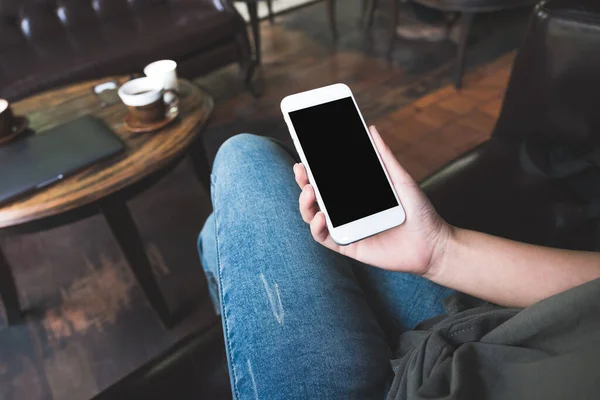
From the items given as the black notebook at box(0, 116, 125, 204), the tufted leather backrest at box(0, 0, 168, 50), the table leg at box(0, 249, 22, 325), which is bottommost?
the table leg at box(0, 249, 22, 325)

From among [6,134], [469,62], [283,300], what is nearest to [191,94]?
[6,134]

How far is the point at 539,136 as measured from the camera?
703 mm

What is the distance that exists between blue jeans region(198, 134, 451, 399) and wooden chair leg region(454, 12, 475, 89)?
1370 millimetres

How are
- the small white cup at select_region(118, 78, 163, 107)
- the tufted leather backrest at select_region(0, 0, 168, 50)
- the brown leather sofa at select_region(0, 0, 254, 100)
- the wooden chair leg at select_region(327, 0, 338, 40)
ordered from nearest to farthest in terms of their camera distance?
the small white cup at select_region(118, 78, 163, 107) < the brown leather sofa at select_region(0, 0, 254, 100) < the tufted leather backrest at select_region(0, 0, 168, 50) < the wooden chair leg at select_region(327, 0, 338, 40)

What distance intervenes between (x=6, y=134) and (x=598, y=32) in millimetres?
1197

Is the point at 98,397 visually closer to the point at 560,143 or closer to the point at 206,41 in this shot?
the point at 560,143

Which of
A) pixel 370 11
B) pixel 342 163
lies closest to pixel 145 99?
pixel 342 163

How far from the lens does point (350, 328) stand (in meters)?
0.48

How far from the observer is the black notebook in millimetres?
811

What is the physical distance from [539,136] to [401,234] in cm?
37

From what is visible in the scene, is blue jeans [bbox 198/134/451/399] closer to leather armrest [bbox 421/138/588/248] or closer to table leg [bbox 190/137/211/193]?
leather armrest [bbox 421/138/588/248]

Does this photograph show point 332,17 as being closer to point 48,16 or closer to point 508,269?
point 48,16

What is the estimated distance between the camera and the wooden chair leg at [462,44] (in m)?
1.66

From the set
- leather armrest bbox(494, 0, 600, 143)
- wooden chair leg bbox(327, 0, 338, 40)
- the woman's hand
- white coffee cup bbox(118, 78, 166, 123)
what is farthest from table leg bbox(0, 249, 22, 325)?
wooden chair leg bbox(327, 0, 338, 40)
